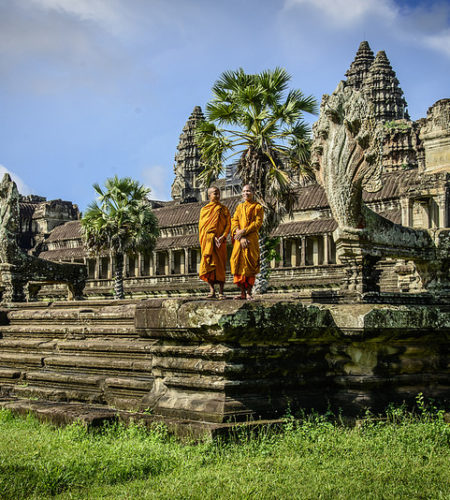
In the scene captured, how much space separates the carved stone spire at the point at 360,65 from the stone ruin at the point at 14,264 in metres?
54.0

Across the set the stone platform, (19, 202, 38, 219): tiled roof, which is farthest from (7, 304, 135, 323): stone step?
(19, 202, 38, 219): tiled roof

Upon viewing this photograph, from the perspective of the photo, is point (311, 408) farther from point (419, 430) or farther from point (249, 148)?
point (249, 148)

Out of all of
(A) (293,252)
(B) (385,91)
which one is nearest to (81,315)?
(A) (293,252)

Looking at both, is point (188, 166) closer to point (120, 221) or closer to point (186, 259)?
point (186, 259)

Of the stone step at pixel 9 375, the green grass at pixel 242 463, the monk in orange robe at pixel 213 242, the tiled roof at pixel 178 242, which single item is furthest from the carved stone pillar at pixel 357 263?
the tiled roof at pixel 178 242

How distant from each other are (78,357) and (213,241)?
8.63 feet

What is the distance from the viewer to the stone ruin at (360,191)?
7.34m

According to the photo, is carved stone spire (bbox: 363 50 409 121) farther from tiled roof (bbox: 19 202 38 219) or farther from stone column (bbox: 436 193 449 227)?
stone column (bbox: 436 193 449 227)

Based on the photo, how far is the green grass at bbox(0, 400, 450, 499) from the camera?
13.6 ft

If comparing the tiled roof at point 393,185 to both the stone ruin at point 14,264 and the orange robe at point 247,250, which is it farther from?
the orange robe at point 247,250

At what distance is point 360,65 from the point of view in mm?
66312

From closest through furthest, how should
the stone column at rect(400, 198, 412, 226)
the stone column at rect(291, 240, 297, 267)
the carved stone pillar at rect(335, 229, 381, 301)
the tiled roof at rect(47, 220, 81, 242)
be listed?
the carved stone pillar at rect(335, 229, 381, 301) → the stone column at rect(400, 198, 412, 226) → the stone column at rect(291, 240, 297, 267) → the tiled roof at rect(47, 220, 81, 242)

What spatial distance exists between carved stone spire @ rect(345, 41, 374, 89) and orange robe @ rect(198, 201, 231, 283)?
198 ft

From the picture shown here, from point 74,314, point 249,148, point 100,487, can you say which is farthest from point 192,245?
point 100,487
